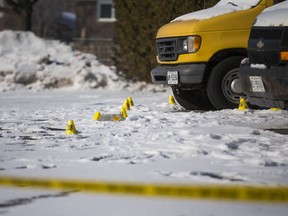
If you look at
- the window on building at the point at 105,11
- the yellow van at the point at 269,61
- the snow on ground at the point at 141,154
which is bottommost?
the snow on ground at the point at 141,154

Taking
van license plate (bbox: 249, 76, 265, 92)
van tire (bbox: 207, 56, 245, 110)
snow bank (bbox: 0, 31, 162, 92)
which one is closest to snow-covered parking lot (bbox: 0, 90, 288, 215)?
van tire (bbox: 207, 56, 245, 110)

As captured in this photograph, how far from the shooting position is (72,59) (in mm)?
19719

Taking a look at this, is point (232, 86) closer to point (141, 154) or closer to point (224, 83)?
point (224, 83)

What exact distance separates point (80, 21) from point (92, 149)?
35454 millimetres

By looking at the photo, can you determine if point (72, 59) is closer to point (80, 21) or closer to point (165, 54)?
point (165, 54)

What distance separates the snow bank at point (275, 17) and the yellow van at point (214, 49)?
1690mm

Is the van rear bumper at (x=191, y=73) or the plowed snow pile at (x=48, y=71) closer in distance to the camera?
the van rear bumper at (x=191, y=73)

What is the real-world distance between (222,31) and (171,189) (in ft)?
18.1

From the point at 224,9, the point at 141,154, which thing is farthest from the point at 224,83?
the point at 141,154

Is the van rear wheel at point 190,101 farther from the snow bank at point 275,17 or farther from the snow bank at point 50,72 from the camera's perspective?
the snow bank at point 50,72

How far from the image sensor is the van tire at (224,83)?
32.5 ft

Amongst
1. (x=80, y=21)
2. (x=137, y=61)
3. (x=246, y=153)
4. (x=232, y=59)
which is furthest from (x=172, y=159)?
(x=80, y=21)

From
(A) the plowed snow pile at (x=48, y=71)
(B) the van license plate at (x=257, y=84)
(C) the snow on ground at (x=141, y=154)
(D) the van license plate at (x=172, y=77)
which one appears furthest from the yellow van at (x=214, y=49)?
(A) the plowed snow pile at (x=48, y=71)

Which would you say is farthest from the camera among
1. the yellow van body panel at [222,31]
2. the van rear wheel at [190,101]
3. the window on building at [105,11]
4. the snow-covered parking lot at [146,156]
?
the window on building at [105,11]
